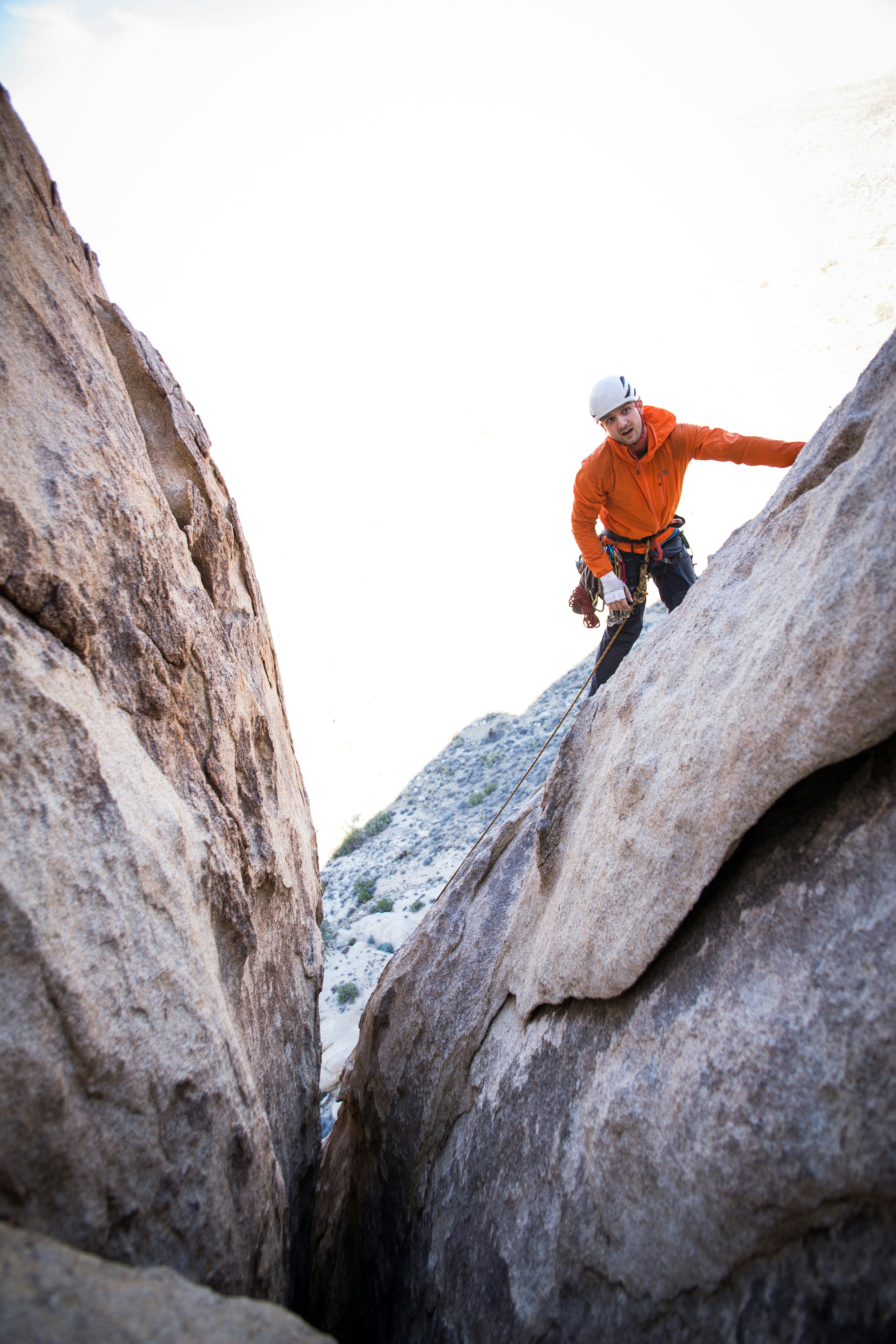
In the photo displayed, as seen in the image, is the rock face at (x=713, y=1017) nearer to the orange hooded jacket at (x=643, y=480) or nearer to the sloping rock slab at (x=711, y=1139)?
the sloping rock slab at (x=711, y=1139)

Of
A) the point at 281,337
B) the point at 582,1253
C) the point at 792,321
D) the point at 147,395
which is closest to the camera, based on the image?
the point at 582,1253

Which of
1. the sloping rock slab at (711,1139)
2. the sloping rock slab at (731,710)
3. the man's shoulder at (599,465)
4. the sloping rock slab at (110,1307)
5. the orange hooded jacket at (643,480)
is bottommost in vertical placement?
the sloping rock slab at (711,1139)

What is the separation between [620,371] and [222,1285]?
A: 100 feet

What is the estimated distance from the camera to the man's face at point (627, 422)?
5125mm

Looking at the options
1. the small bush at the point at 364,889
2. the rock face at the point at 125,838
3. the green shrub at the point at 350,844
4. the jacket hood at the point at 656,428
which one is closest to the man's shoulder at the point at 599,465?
the jacket hood at the point at 656,428

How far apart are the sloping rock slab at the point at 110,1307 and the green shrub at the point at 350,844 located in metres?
10.2

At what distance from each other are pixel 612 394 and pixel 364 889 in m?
7.73

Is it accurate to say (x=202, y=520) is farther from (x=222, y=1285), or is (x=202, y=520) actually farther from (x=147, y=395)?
(x=222, y=1285)

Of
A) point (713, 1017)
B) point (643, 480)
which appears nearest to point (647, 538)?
point (643, 480)

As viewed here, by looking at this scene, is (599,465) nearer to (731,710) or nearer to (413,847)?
(731,710)

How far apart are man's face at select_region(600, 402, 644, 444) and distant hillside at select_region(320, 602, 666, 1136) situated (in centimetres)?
389

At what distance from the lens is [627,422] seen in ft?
16.8

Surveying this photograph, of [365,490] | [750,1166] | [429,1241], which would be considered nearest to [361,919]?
[429,1241]

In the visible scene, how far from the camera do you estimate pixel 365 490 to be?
27.9 meters
